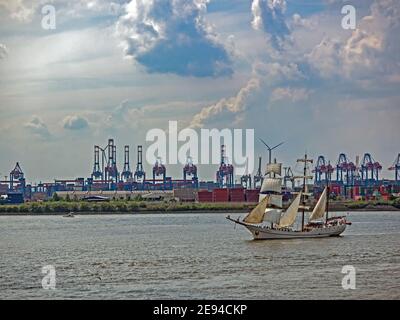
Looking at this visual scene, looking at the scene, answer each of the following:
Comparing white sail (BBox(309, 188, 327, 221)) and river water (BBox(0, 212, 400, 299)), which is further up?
white sail (BBox(309, 188, 327, 221))

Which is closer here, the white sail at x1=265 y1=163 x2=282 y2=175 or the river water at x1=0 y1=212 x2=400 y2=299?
the river water at x1=0 y1=212 x2=400 y2=299

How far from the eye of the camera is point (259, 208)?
117 ft

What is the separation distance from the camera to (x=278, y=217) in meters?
36.3

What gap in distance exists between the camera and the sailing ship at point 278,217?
1357 inches

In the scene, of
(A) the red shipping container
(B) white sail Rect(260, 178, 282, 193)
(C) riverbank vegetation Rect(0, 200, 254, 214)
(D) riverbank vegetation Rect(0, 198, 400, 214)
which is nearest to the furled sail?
(B) white sail Rect(260, 178, 282, 193)

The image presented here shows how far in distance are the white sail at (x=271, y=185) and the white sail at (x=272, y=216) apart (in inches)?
56.9

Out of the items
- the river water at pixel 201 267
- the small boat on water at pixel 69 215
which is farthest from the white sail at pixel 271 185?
the small boat on water at pixel 69 215

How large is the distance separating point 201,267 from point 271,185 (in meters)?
15.5

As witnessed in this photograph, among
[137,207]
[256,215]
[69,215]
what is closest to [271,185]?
[256,215]

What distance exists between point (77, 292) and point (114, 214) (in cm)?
5782

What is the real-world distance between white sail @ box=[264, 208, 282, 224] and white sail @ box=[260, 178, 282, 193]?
1.44 meters

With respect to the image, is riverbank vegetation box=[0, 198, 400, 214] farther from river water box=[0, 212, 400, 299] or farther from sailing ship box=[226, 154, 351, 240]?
river water box=[0, 212, 400, 299]

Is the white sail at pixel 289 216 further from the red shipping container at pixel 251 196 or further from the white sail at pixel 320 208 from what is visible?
the red shipping container at pixel 251 196

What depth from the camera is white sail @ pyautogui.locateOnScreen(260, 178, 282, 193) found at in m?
37.6
